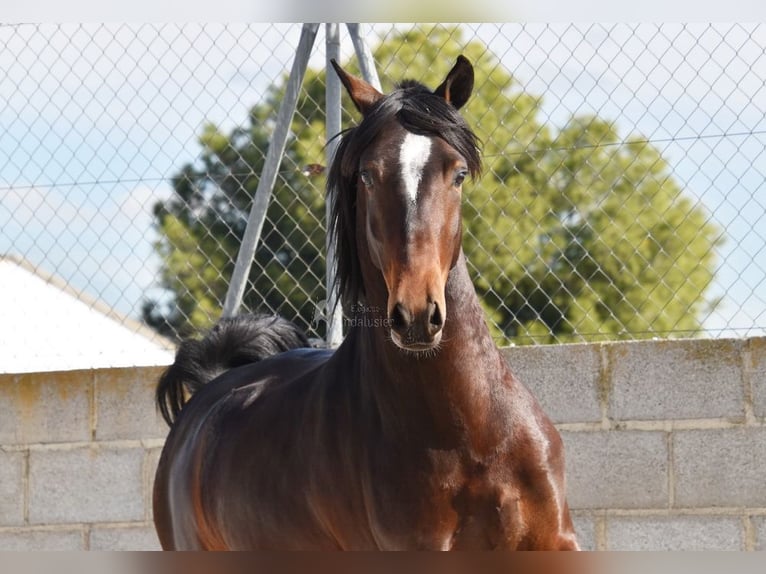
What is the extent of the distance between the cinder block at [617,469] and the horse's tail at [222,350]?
1257 mm

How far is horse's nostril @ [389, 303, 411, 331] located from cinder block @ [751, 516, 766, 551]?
2296mm

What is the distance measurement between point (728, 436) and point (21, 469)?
3.25 m

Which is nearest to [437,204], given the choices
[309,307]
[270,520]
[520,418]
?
[520,418]

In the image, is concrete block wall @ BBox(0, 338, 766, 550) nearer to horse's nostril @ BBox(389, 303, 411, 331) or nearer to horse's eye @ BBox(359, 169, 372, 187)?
horse's eye @ BBox(359, 169, 372, 187)

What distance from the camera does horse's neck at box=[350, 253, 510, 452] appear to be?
8.75ft

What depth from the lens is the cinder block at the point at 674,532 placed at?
3934mm

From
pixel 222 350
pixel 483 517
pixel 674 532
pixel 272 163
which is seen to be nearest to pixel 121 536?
pixel 222 350

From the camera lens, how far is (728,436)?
3.95 meters

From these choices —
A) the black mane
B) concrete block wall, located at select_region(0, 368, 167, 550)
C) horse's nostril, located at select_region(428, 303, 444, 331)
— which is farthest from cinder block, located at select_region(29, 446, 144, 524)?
horse's nostril, located at select_region(428, 303, 444, 331)

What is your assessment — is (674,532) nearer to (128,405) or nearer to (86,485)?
(128,405)

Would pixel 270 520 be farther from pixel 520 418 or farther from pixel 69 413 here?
pixel 69 413

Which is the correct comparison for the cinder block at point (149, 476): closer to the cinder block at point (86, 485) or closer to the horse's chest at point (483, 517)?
the cinder block at point (86, 485)

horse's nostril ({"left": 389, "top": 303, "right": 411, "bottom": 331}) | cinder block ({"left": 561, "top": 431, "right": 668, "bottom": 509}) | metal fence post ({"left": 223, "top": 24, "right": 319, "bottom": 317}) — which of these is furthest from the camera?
metal fence post ({"left": 223, "top": 24, "right": 319, "bottom": 317})

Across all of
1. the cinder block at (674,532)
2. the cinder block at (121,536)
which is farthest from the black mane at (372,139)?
the cinder block at (121,536)
